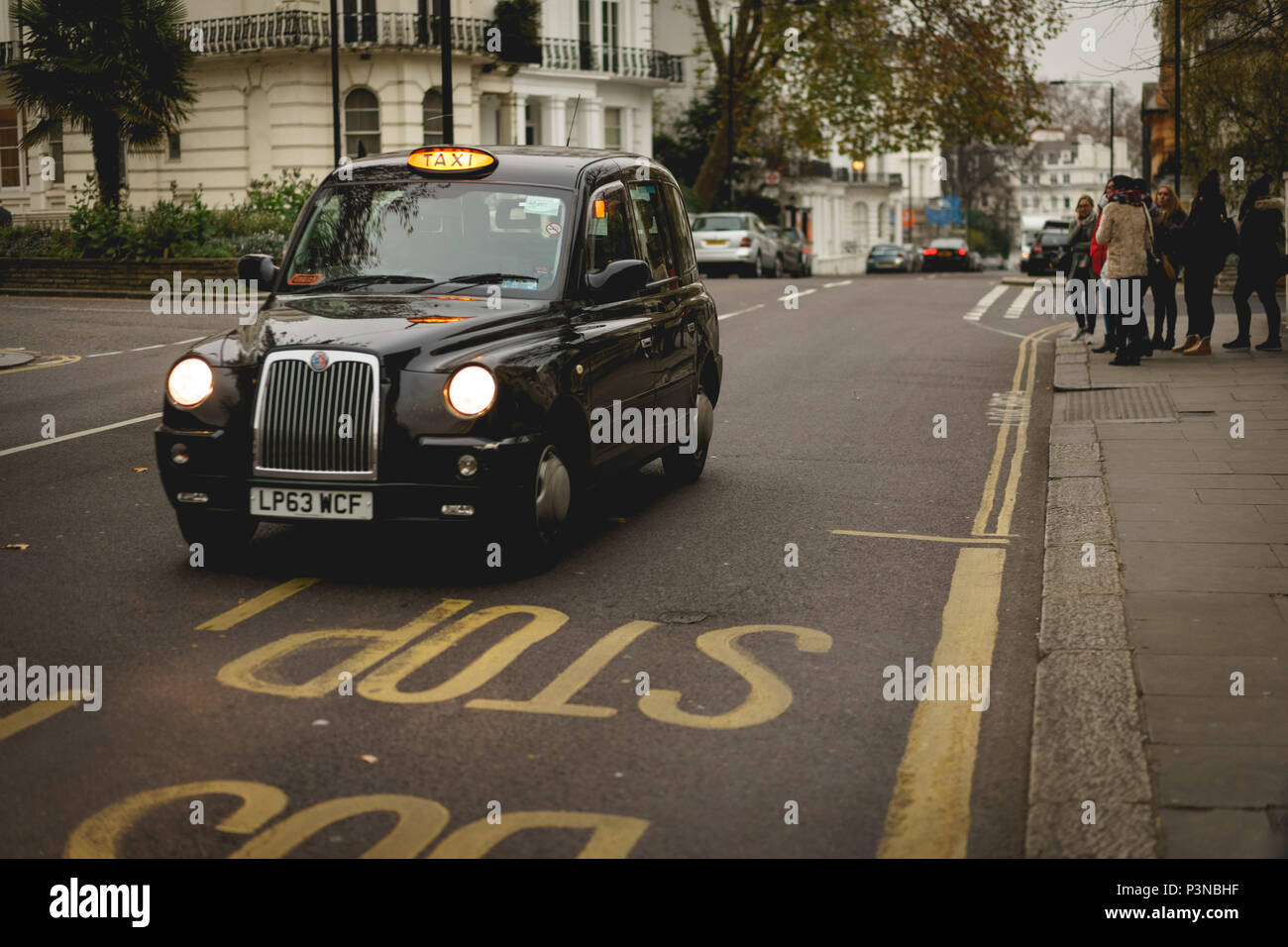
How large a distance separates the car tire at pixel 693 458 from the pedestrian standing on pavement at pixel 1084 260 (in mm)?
10144

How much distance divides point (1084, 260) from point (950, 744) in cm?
1544

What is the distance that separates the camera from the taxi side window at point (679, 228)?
33.0 ft

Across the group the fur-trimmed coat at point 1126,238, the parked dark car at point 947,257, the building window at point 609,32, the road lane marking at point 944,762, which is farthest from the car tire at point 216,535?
the parked dark car at point 947,257

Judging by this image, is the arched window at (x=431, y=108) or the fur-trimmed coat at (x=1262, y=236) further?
the arched window at (x=431, y=108)

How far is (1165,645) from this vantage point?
20.1ft

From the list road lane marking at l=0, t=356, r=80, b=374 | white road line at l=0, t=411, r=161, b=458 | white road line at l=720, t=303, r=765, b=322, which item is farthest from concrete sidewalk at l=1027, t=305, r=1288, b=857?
white road line at l=720, t=303, r=765, b=322

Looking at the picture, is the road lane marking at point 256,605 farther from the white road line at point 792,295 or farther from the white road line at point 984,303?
the white road line at point 792,295

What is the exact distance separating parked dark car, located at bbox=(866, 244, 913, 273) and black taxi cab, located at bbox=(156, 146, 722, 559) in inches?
2182

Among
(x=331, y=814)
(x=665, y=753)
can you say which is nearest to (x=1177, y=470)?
(x=665, y=753)

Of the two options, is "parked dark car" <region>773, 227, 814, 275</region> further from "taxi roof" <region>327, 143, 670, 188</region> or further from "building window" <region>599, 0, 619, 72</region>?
"taxi roof" <region>327, 143, 670, 188</region>

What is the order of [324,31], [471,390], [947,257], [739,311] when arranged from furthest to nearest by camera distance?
[947,257]
[324,31]
[739,311]
[471,390]

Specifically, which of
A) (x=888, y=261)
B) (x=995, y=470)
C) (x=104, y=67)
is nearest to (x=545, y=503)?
(x=995, y=470)

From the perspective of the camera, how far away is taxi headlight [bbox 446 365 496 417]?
7.09 m

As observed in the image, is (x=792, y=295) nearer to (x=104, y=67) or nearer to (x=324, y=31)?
(x=104, y=67)
